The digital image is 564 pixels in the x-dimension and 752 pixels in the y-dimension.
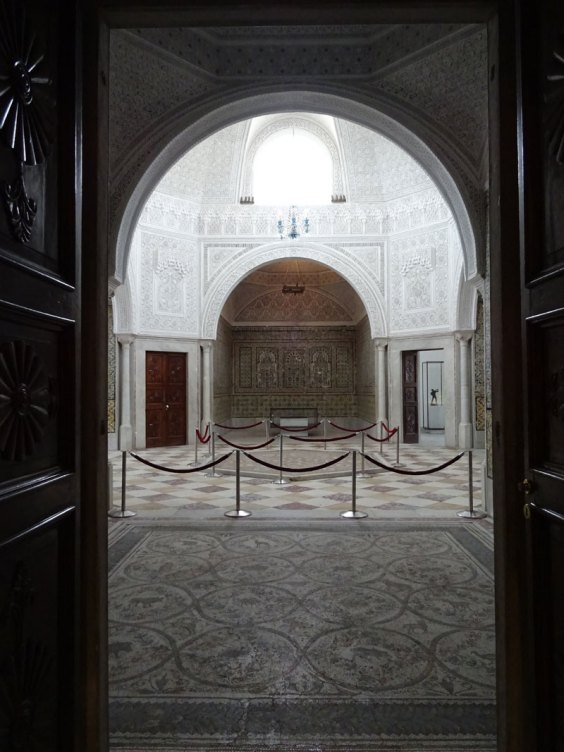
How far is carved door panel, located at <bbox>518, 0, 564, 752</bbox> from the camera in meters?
1.38

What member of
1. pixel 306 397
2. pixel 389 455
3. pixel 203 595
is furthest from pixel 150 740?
pixel 306 397

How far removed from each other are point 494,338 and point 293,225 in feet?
39.8

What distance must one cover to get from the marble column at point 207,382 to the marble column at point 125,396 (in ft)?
6.95

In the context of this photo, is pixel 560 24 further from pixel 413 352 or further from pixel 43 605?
pixel 413 352

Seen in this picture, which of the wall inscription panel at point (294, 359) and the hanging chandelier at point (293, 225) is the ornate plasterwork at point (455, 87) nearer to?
the hanging chandelier at point (293, 225)

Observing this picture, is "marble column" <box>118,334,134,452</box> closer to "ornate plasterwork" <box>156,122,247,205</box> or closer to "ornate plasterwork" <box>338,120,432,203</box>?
"ornate plasterwork" <box>156,122,247,205</box>

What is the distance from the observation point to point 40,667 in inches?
51.8

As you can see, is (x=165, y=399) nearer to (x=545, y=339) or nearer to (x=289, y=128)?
(x=289, y=128)

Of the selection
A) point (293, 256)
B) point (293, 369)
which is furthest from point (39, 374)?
point (293, 369)

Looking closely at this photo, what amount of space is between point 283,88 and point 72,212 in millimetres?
4602

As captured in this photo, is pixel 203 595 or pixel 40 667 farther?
pixel 203 595

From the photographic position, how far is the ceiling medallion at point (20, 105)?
1185 millimetres

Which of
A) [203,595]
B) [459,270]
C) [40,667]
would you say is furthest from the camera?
[459,270]

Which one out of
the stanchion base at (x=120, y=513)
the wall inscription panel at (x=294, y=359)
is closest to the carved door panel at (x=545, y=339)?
the stanchion base at (x=120, y=513)
